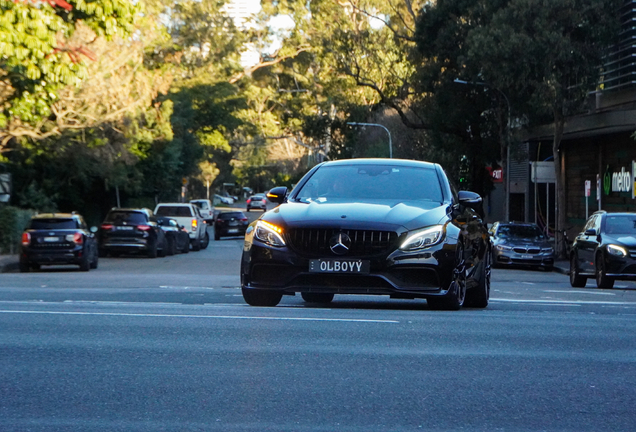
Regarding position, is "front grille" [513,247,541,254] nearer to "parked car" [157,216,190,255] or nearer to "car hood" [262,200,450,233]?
"parked car" [157,216,190,255]

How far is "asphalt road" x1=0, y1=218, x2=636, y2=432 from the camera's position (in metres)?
5.41

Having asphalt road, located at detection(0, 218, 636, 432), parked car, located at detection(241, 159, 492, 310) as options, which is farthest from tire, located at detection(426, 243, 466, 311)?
asphalt road, located at detection(0, 218, 636, 432)

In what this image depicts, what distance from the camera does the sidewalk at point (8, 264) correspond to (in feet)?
87.3

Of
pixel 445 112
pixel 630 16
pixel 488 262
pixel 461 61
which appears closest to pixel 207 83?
pixel 445 112

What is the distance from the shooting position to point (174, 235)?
37312 mm

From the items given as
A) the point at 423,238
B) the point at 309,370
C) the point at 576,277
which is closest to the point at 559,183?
the point at 576,277

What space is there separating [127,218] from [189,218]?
7.57 m

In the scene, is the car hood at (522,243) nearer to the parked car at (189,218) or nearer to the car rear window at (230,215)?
the parked car at (189,218)

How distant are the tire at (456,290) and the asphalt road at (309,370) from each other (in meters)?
0.26

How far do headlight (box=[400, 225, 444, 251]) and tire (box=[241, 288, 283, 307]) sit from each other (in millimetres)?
1508

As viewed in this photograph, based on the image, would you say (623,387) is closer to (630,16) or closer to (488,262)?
(488,262)

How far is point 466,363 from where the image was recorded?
695 cm

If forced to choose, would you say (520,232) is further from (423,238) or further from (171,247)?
(423,238)

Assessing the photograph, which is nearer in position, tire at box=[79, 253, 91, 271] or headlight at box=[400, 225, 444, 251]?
headlight at box=[400, 225, 444, 251]
